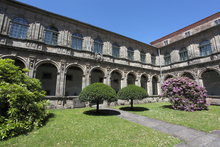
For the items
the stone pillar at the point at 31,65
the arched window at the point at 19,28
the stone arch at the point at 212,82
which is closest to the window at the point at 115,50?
the stone pillar at the point at 31,65

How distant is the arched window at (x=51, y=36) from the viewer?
460 inches

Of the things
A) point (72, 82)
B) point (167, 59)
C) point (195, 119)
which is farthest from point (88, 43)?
point (167, 59)

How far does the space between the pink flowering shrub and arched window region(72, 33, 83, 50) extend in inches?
452

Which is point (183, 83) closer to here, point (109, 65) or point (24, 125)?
point (109, 65)

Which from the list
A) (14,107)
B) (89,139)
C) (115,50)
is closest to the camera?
(89,139)

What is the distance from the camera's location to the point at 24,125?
4.72 metres

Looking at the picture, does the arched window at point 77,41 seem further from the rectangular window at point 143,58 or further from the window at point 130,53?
the rectangular window at point 143,58

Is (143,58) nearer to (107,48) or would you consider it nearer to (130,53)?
(130,53)

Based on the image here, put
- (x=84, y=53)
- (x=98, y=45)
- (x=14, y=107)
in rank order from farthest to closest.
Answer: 1. (x=98, y=45)
2. (x=84, y=53)
3. (x=14, y=107)

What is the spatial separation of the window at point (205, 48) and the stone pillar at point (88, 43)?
1592 centimetres

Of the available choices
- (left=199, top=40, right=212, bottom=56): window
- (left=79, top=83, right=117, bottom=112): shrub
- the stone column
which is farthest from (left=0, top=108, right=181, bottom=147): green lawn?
(left=199, top=40, right=212, bottom=56): window

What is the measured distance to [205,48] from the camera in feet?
49.3

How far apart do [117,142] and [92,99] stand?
415 centimetres

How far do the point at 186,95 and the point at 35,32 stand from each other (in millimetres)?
16707
